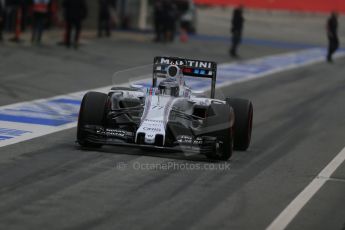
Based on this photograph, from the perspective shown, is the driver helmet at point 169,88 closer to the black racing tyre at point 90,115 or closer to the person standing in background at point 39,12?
the black racing tyre at point 90,115

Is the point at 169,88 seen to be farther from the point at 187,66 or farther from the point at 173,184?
the point at 173,184

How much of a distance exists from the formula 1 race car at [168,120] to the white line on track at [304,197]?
1260 mm

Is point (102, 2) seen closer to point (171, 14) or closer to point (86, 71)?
point (171, 14)

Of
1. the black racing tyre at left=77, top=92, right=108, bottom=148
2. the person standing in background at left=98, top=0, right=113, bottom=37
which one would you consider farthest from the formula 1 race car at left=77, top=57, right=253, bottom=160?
the person standing in background at left=98, top=0, right=113, bottom=37

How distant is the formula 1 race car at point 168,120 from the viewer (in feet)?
39.6

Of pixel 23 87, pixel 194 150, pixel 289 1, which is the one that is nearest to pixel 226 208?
pixel 194 150

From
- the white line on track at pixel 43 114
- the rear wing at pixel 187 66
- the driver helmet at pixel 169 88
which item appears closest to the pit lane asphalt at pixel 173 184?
the white line on track at pixel 43 114

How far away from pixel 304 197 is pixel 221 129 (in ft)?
7.43

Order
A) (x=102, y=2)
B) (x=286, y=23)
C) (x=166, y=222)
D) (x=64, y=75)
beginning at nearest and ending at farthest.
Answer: (x=166, y=222) < (x=64, y=75) < (x=102, y=2) < (x=286, y=23)

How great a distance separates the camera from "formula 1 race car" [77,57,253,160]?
12062 millimetres

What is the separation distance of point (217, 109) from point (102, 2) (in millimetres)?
24932

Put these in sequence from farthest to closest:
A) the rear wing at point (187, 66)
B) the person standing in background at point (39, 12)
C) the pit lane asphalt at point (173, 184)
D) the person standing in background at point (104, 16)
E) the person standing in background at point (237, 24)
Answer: the person standing in background at point (104, 16) → the person standing in background at point (237, 24) → the person standing in background at point (39, 12) → the rear wing at point (187, 66) → the pit lane asphalt at point (173, 184)

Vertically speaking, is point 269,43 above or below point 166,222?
below

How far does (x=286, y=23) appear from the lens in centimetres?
6681
